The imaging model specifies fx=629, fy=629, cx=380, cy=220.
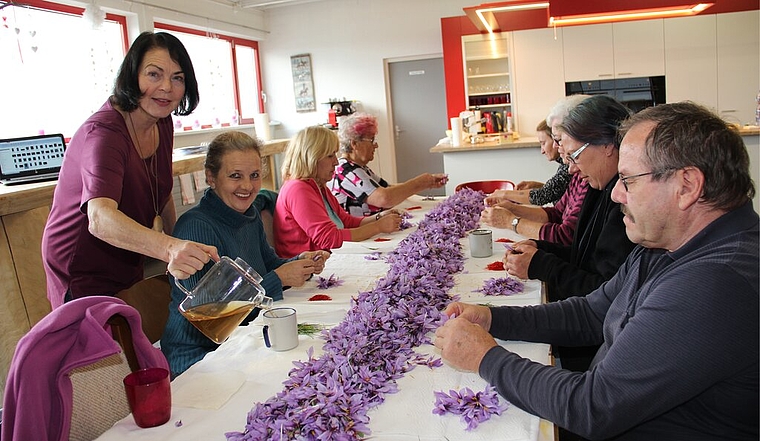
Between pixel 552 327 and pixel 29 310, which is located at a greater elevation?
pixel 552 327

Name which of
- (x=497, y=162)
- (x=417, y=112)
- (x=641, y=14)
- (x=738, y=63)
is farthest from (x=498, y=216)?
(x=417, y=112)

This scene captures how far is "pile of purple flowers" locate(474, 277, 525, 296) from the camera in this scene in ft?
6.88

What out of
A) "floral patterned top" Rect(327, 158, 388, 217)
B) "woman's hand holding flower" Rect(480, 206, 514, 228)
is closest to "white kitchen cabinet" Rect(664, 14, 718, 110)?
"floral patterned top" Rect(327, 158, 388, 217)

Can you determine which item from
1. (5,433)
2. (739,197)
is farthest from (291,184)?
(739,197)

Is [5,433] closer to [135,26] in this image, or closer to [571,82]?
[135,26]

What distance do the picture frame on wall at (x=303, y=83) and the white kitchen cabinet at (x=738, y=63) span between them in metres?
5.69

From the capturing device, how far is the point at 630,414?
115cm

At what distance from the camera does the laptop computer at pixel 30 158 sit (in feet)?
12.6

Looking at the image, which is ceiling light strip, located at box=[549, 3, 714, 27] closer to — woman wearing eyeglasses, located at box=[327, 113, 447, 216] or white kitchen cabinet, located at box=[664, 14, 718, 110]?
white kitchen cabinet, located at box=[664, 14, 718, 110]

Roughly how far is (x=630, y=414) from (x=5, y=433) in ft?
4.07

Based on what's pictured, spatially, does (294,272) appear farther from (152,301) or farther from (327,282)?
(152,301)

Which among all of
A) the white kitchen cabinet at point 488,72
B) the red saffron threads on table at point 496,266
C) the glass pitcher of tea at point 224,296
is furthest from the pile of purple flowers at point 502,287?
the white kitchen cabinet at point 488,72

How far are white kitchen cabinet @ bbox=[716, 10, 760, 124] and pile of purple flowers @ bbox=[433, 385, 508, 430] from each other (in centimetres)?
790

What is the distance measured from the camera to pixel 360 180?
388 centimetres
